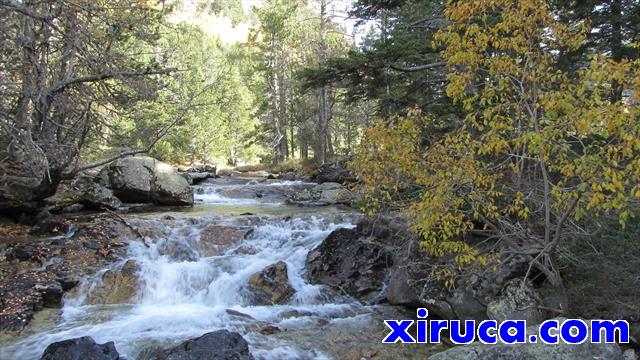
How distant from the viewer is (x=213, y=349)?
223 inches

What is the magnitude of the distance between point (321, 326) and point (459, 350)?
9.29 feet

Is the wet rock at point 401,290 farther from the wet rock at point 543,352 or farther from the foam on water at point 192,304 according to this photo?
the wet rock at point 543,352

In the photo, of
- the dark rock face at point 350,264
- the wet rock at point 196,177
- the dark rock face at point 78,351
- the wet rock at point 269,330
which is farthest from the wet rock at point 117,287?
the wet rock at point 196,177

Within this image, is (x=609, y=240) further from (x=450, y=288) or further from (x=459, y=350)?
(x=459, y=350)

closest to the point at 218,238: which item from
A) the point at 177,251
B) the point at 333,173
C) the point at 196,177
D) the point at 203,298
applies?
the point at 177,251

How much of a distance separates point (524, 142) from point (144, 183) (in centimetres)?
1294

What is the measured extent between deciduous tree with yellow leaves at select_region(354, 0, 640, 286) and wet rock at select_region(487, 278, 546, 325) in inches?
17.3

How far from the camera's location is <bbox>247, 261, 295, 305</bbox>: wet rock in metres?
8.52

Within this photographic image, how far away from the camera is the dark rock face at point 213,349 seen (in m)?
5.56

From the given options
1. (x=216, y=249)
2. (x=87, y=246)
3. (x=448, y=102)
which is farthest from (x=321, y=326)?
(x=448, y=102)

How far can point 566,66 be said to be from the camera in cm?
1153

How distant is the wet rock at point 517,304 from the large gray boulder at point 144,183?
11.5 m

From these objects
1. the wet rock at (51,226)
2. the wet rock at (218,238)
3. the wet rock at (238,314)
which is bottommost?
the wet rock at (238,314)

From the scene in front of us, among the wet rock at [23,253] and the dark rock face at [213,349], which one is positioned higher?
the wet rock at [23,253]
